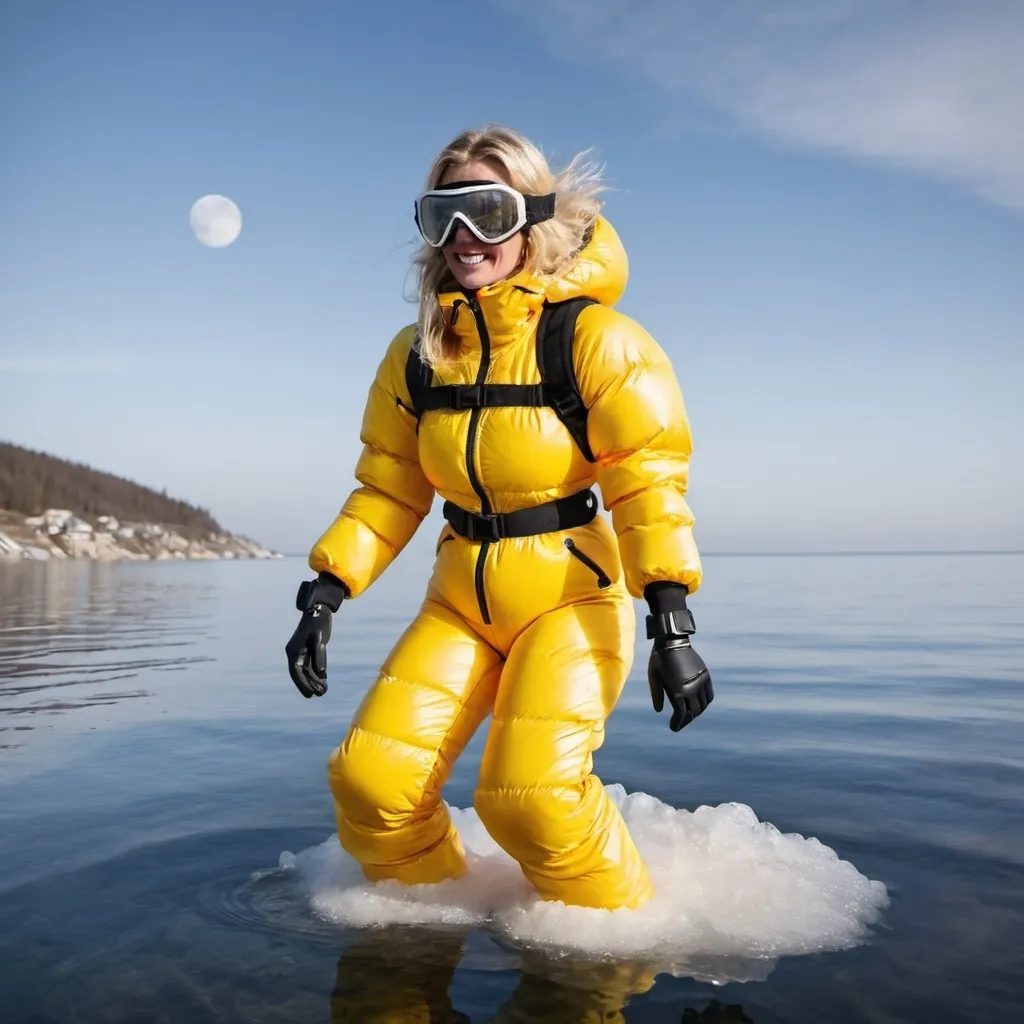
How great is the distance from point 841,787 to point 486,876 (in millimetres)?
2137

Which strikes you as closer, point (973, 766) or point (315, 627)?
point (315, 627)

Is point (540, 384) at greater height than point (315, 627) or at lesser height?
greater

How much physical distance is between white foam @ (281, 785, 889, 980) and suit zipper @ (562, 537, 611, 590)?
3.25 ft

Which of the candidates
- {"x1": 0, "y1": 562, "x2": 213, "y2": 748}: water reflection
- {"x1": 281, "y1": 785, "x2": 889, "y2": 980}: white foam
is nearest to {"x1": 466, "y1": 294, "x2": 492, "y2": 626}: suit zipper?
{"x1": 281, "y1": 785, "x2": 889, "y2": 980}: white foam

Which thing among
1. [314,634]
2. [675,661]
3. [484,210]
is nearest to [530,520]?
[675,661]

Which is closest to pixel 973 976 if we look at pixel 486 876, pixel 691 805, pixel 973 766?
pixel 486 876

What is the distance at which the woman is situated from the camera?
9.59 feet

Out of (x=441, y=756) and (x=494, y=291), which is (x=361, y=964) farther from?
(x=494, y=291)

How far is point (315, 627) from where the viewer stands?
3.36 m

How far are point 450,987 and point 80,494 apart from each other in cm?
9581

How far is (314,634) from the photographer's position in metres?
3.35

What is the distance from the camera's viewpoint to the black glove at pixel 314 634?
3.32 meters

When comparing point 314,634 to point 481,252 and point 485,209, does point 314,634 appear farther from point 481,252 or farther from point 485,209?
point 485,209

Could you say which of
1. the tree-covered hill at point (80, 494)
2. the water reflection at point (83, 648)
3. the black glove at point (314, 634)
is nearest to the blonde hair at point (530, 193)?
the black glove at point (314, 634)
